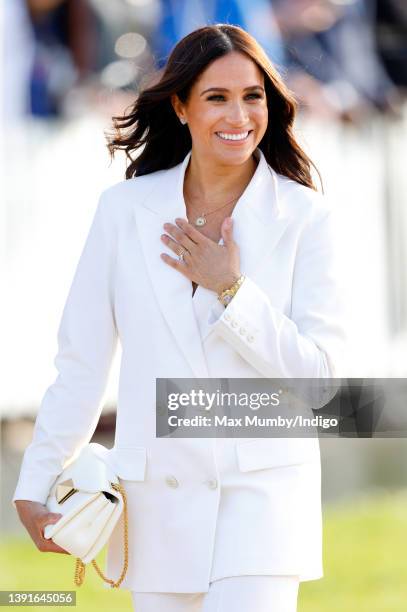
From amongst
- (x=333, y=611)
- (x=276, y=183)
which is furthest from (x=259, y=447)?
(x=333, y=611)

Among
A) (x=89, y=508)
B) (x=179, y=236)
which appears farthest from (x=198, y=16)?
(x=89, y=508)

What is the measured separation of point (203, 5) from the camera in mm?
6609

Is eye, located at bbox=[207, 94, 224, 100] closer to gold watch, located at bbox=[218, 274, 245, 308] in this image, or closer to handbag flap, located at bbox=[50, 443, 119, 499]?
gold watch, located at bbox=[218, 274, 245, 308]

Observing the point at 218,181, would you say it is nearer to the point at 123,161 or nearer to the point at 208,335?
the point at 208,335

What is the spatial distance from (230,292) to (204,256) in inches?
4.5

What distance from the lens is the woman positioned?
8.84 ft

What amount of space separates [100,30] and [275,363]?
4346mm

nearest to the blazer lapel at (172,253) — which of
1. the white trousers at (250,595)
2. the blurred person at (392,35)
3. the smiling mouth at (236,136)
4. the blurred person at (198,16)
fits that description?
the smiling mouth at (236,136)

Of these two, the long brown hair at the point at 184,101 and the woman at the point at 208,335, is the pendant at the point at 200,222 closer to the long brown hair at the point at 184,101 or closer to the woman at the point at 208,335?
the woman at the point at 208,335

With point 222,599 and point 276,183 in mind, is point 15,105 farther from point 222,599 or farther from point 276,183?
point 222,599

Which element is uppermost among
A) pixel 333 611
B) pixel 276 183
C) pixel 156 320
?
pixel 276 183

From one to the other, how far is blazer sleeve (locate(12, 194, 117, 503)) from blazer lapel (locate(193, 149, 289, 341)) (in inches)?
8.7

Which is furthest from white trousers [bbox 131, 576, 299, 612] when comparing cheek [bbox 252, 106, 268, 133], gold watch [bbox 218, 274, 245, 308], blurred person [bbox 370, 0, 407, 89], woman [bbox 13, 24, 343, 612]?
blurred person [bbox 370, 0, 407, 89]

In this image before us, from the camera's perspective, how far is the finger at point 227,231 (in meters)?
2.78
